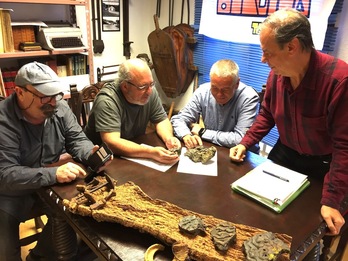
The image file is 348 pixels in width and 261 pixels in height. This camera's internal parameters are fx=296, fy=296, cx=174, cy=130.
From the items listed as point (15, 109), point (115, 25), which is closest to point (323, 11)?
point (15, 109)

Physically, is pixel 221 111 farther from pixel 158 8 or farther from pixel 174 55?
pixel 158 8

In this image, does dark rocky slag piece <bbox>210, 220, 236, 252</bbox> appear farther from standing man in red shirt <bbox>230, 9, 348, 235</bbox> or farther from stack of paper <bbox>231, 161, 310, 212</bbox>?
standing man in red shirt <bbox>230, 9, 348, 235</bbox>

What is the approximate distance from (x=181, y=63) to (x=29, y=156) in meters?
2.16

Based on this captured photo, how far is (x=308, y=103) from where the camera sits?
1.40 m

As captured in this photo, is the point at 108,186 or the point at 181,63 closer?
the point at 108,186

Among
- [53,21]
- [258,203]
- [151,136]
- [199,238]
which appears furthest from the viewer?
[53,21]

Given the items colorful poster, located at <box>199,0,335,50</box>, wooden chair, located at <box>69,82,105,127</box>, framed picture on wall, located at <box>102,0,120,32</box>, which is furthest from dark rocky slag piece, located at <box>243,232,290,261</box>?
framed picture on wall, located at <box>102,0,120,32</box>

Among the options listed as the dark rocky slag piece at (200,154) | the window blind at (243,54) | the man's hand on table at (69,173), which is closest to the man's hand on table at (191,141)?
the dark rocky slag piece at (200,154)

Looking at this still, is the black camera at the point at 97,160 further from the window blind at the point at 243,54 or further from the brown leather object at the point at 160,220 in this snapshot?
the window blind at the point at 243,54

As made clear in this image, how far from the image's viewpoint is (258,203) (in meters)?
1.21

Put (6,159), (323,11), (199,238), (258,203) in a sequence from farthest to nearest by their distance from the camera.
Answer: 1. (323,11)
2. (6,159)
3. (258,203)
4. (199,238)

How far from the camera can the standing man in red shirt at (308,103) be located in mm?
1230

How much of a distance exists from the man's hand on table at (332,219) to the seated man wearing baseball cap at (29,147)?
3.21ft

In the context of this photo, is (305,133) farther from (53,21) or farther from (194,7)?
(53,21)
